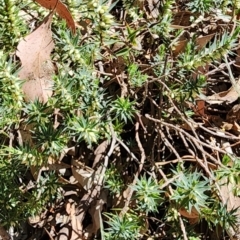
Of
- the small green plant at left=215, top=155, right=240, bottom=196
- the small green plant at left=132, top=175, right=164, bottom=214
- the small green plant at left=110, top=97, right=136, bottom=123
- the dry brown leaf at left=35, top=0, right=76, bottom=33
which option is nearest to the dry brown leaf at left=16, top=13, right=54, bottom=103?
the dry brown leaf at left=35, top=0, right=76, bottom=33

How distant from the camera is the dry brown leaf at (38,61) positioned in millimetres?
1418

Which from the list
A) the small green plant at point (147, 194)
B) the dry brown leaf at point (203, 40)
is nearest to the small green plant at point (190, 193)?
the small green plant at point (147, 194)

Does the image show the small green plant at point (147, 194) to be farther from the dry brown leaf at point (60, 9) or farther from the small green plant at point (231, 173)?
the dry brown leaf at point (60, 9)

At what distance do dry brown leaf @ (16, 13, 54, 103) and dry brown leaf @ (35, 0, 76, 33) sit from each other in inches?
1.3

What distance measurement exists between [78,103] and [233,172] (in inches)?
16.5

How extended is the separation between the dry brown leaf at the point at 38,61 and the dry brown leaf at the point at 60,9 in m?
0.03

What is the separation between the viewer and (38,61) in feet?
4.73

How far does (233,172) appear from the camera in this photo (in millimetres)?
1278

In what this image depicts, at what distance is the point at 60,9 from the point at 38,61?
153 mm

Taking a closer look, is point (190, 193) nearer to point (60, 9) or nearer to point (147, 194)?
point (147, 194)

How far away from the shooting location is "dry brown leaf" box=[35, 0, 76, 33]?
4.65 ft

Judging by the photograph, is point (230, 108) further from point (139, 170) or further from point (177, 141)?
point (139, 170)

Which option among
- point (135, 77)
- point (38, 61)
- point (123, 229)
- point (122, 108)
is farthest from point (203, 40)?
point (123, 229)

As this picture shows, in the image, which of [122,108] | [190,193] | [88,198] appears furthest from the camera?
[88,198]
